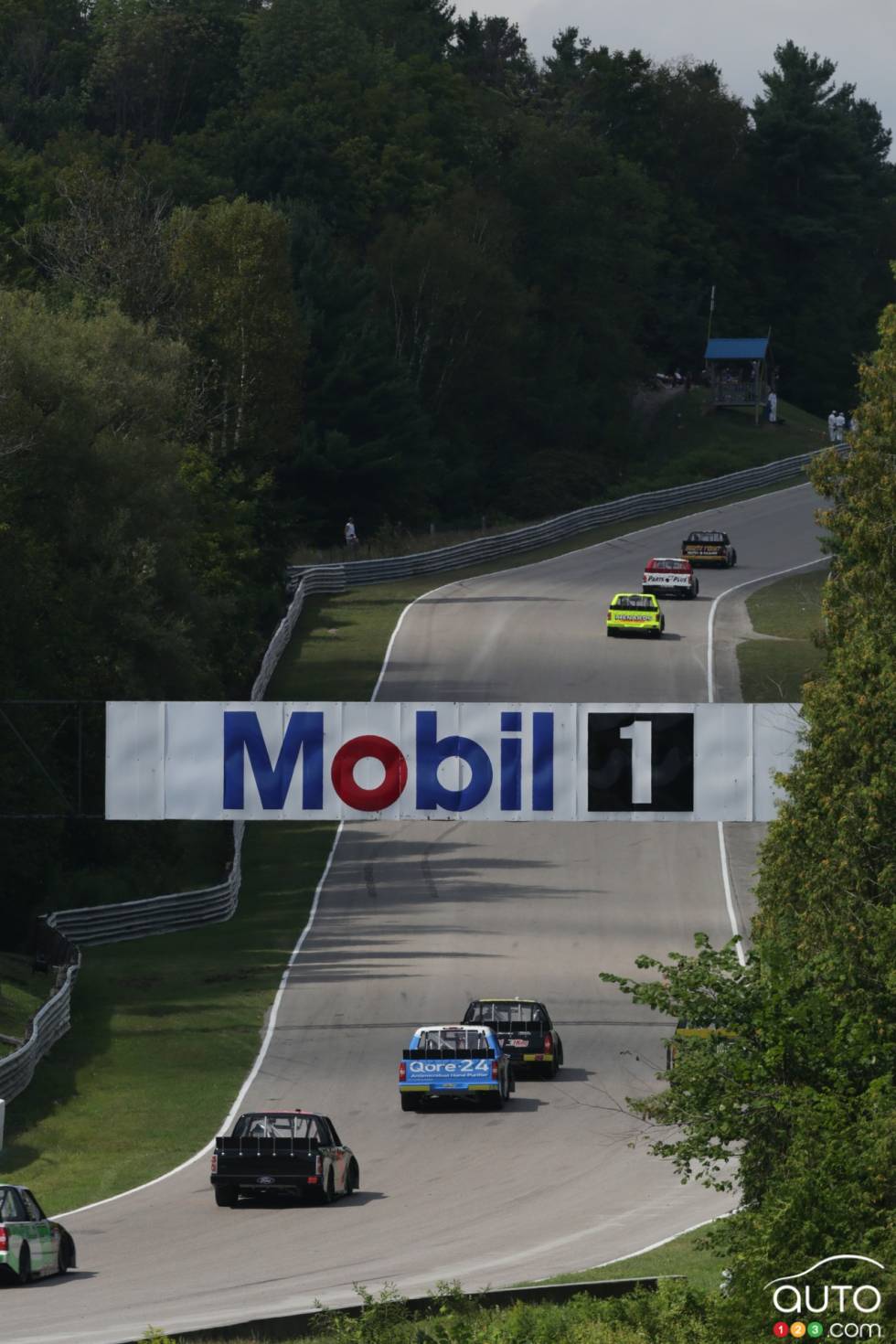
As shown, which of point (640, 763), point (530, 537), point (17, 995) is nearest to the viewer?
point (640, 763)

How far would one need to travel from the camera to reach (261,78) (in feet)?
424

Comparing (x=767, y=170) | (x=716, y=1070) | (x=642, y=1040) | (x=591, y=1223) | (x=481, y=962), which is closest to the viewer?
(x=716, y=1070)

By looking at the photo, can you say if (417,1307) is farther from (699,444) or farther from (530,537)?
(699,444)

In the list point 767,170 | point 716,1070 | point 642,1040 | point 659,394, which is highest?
point 767,170

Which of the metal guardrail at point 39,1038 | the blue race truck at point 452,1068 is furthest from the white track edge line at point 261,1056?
the metal guardrail at point 39,1038

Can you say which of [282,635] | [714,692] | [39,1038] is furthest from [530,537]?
[39,1038]

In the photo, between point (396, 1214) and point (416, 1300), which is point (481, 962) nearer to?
point (396, 1214)

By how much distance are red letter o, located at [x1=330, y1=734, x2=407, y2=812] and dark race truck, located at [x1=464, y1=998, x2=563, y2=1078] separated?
237 inches

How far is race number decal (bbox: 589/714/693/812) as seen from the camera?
99.2ft

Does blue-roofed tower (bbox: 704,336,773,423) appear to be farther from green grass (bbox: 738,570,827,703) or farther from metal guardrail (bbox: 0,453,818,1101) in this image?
green grass (bbox: 738,570,827,703)

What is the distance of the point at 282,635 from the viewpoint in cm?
7262

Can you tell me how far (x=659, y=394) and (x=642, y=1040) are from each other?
102 meters

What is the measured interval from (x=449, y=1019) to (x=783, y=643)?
34.9 metres

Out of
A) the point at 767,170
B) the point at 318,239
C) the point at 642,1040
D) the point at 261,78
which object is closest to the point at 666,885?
the point at 642,1040
